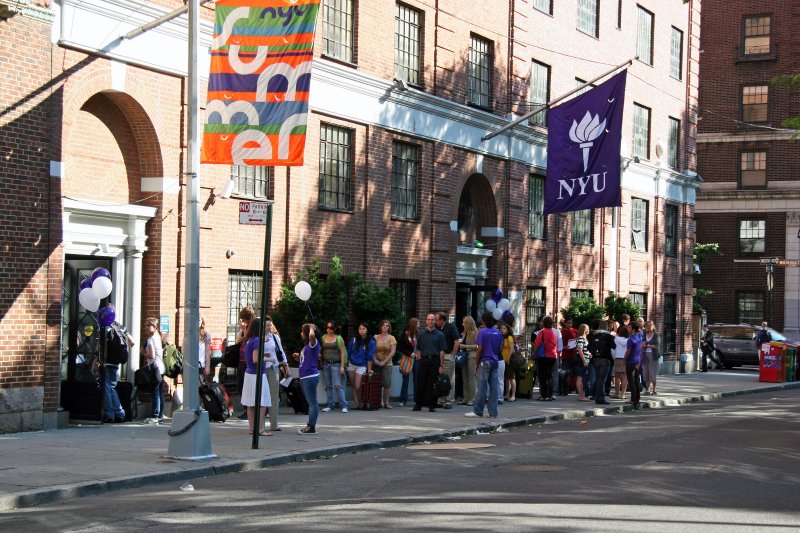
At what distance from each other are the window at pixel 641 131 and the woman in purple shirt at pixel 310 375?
2112cm

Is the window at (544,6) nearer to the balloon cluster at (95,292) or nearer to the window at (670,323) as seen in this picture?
the window at (670,323)

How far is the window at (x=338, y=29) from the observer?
73.9 feet

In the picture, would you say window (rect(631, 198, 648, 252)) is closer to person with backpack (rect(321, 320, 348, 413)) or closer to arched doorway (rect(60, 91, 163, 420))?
person with backpack (rect(321, 320, 348, 413))

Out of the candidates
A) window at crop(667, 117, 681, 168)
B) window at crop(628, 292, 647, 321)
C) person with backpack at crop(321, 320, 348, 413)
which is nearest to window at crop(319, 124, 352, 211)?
person with backpack at crop(321, 320, 348, 413)

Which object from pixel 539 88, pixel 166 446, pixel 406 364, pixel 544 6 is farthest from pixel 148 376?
pixel 544 6

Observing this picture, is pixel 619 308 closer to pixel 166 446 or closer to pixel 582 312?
pixel 582 312

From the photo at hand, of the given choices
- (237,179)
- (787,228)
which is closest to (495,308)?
(237,179)

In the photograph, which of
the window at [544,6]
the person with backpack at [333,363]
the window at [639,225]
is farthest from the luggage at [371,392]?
the window at [639,225]

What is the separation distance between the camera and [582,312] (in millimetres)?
30641

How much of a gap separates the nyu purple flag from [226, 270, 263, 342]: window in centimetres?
740

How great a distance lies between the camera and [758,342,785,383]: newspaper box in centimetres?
3494

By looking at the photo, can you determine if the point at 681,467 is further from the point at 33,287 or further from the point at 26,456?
the point at 33,287

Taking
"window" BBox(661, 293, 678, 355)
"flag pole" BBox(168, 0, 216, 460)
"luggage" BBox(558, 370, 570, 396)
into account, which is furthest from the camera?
"window" BBox(661, 293, 678, 355)

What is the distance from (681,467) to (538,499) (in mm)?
3326
